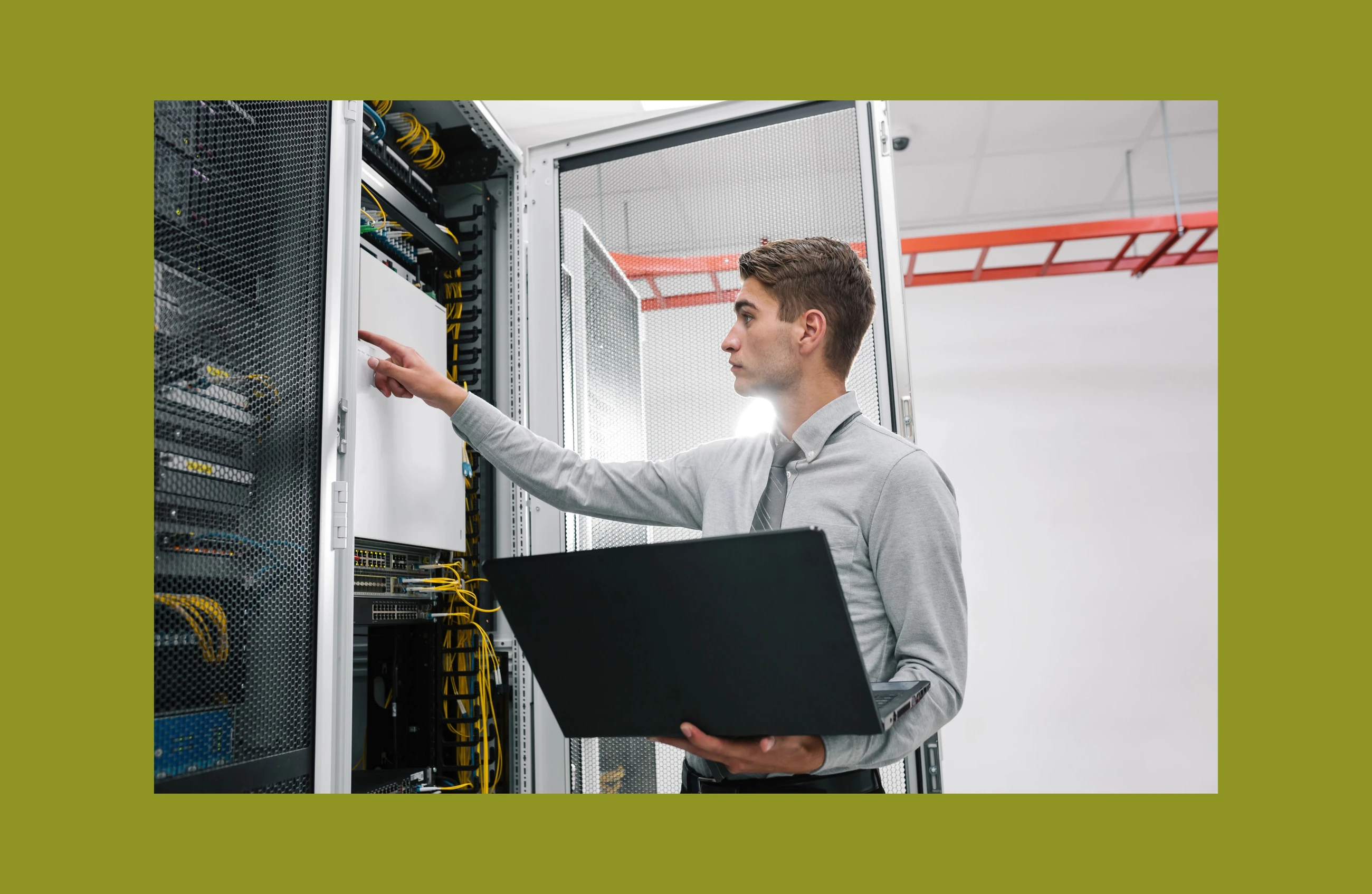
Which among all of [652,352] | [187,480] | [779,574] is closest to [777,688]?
[779,574]

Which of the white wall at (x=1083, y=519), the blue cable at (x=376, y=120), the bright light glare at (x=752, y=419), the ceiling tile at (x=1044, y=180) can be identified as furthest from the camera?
the white wall at (x=1083, y=519)

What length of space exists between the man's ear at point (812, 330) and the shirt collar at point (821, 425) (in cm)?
11

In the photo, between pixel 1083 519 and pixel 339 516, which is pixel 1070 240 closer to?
pixel 1083 519

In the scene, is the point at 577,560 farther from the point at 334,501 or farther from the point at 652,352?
the point at 652,352

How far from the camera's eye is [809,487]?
128 cm

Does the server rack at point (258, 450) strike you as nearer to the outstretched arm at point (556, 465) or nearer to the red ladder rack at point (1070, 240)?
the outstretched arm at point (556, 465)

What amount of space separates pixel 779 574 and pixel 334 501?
28.3 inches

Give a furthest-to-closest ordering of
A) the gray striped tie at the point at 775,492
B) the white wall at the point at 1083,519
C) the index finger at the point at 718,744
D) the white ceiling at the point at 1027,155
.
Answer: the white wall at the point at 1083,519 < the white ceiling at the point at 1027,155 < the gray striped tie at the point at 775,492 < the index finger at the point at 718,744

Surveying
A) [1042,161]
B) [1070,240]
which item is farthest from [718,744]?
[1042,161]

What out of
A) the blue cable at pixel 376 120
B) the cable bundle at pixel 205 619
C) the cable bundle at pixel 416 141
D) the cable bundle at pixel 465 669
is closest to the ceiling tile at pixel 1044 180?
the cable bundle at pixel 416 141

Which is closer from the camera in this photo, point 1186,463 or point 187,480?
point 187,480

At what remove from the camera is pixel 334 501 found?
121 cm

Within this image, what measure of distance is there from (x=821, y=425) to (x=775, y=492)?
12 cm

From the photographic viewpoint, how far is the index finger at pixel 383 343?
141 cm
